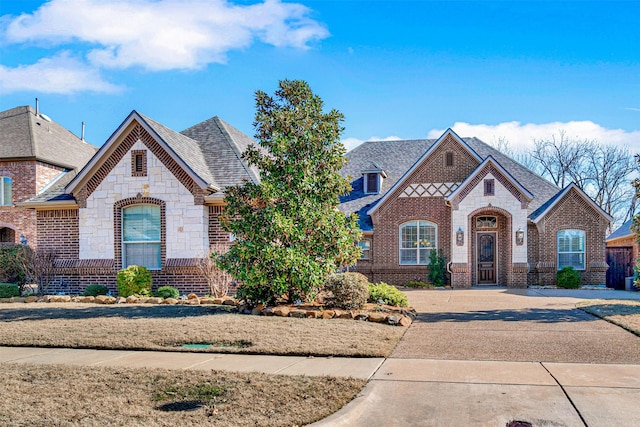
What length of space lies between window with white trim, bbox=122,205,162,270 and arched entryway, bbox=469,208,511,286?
1314 centimetres

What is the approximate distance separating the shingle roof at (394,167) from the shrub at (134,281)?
10.7 meters

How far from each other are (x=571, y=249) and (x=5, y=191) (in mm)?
26812

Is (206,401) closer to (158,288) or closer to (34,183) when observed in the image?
(158,288)

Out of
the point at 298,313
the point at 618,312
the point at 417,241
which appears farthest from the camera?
the point at 417,241

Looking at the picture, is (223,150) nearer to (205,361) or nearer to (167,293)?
(167,293)

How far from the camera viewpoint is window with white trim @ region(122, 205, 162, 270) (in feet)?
63.7

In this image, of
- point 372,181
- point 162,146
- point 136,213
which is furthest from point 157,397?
point 372,181

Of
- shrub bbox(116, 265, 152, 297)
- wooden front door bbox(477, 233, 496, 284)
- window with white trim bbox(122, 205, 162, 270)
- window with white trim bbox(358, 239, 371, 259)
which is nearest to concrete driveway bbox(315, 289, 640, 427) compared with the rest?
shrub bbox(116, 265, 152, 297)

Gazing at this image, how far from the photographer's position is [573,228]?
2525 centimetres

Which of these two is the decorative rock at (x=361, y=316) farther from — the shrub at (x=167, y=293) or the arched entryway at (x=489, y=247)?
the arched entryway at (x=489, y=247)

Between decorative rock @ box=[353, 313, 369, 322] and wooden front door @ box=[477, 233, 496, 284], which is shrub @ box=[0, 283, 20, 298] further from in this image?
wooden front door @ box=[477, 233, 496, 284]

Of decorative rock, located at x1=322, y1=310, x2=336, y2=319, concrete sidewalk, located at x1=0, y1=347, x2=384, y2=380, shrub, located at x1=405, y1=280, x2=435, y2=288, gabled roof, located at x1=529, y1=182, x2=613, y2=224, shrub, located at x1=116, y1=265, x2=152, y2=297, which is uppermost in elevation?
gabled roof, located at x1=529, y1=182, x2=613, y2=224

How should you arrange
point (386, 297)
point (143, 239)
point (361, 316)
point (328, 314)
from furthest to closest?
1. point (143, 239)
2. point (386, 297)
3. point (328, 314)
4. point (361, 316)

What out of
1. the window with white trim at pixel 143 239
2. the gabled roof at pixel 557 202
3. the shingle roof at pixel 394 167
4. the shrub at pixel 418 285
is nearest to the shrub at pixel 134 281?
the window with white trim at pixel 143 239
